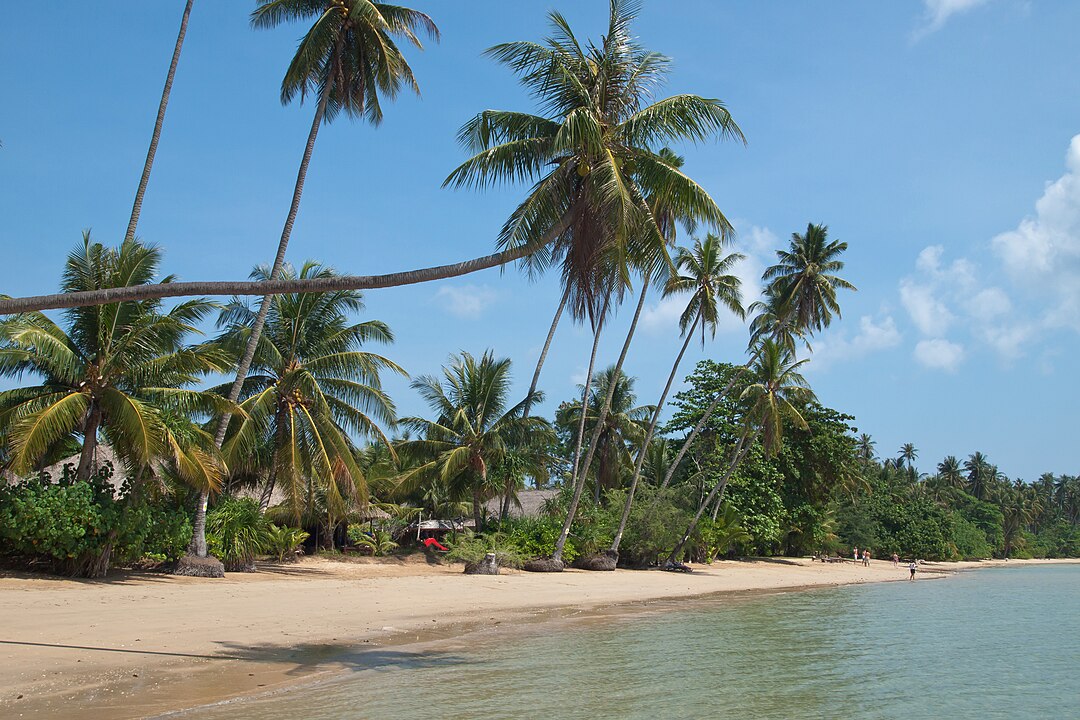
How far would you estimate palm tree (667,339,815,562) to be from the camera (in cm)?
3294

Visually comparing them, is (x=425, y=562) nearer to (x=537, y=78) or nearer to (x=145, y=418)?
(x=145, y=418)

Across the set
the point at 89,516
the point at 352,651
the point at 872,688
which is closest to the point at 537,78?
the point at 352,651

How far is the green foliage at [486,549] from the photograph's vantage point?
83.1 feet

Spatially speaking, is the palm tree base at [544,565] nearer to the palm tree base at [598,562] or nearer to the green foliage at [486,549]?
the green foliage at [486,549]

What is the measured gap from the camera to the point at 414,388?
29.1m

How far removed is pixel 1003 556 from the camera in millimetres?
86500

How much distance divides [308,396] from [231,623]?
1000cm

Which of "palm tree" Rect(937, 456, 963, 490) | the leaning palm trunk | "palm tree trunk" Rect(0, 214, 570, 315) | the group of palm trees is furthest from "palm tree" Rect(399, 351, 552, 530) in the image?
"palm tree" Rect(937, 456, 963, 490)

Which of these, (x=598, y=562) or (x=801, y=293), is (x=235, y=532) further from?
(x=801, y=293)

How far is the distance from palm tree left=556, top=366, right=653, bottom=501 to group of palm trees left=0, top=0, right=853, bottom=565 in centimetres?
755

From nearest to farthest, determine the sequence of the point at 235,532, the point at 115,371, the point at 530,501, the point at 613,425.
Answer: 1. the point at 115,371
2. the point at 235,532
3. the point at 613,425
4. the point at 530,501

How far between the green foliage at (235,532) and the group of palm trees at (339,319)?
0.62 m

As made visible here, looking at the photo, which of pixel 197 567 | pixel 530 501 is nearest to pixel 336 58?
pixel 197 567

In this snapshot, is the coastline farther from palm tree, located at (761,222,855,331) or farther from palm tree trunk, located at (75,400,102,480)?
palm tree, located at (761,222,855,331)
